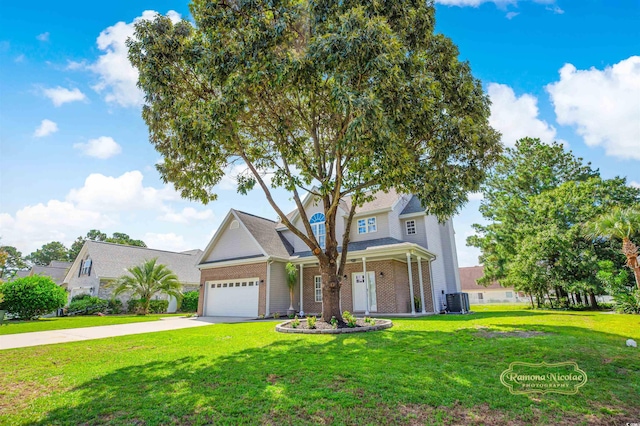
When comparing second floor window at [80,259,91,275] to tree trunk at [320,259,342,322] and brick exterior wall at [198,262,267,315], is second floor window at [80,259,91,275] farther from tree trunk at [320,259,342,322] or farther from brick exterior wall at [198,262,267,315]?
tree trunk at [320,259,342,322]

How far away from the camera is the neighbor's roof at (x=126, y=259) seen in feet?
87.9

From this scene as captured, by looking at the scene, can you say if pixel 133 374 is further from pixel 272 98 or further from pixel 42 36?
pixel 42 36

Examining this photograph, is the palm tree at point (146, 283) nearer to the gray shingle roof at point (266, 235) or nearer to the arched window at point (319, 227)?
the gray shingle roof at point (266, 235)

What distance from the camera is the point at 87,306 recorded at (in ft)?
77.4

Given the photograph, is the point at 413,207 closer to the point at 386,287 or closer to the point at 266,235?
the point at 386,287

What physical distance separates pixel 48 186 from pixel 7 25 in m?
5.90

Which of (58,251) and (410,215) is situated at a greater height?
(58,251)

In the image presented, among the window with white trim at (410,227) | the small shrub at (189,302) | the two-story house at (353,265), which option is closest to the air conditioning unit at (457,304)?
the two-story house at (353,265)

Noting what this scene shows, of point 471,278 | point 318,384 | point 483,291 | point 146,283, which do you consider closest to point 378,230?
point 318,384

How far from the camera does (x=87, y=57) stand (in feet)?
33.5

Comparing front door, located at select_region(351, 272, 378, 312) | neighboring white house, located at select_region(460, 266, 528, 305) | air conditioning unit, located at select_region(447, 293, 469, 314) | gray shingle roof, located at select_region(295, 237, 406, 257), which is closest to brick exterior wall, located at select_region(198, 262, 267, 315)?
gray shingle roof, located at select_region(295, 237, 406, 257)

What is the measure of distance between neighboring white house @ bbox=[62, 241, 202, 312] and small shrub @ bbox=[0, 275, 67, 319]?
223 inches

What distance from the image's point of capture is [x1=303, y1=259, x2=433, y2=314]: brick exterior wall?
55.0 ft

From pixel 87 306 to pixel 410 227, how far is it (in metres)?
24.2
